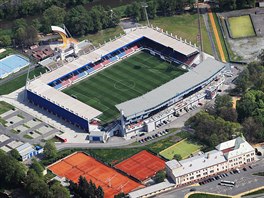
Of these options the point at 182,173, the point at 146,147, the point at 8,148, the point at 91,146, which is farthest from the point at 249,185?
the point at 8,148

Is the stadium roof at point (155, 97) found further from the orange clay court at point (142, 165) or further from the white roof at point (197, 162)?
the white roof at point (197, 162)

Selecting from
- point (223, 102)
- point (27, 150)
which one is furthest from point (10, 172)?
point (223, 102)

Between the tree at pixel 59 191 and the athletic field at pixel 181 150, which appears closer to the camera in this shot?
the tree at pixel 59 191

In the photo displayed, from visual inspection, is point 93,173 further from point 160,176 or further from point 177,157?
point 177,157

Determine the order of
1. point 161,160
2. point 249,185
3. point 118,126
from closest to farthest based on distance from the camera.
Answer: point 249,185, point 161,160, point 118,126

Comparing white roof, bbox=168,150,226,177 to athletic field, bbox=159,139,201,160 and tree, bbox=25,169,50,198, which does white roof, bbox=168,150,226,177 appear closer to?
athletic field, bbox=159,139,201,160

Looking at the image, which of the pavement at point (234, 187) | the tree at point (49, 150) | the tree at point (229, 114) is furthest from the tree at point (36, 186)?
the tree at point (229, 114)

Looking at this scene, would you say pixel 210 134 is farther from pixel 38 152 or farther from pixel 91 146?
pixel 38 152
